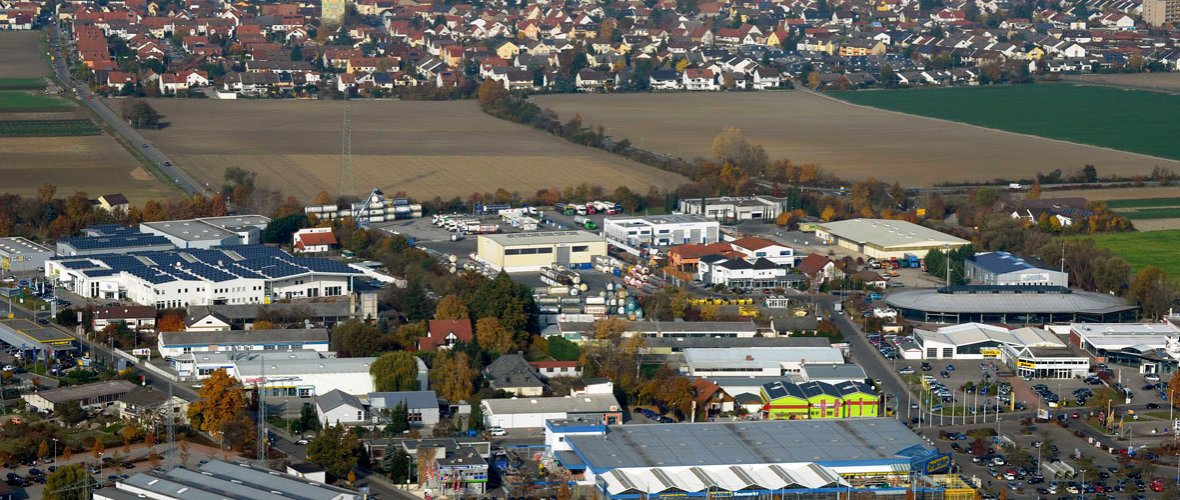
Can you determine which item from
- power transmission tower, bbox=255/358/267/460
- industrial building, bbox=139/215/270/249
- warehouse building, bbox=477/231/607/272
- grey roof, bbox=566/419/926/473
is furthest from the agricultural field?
power transmission tower, bbox=255/358/267/460

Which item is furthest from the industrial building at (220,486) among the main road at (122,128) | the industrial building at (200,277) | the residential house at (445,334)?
the main road at (122,128)

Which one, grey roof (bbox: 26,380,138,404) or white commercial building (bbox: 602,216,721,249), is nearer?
grey roof (bbox: 26,380,138,404)

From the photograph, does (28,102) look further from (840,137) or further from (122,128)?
(840,137)

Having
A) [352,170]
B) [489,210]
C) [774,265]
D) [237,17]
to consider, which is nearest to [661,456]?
[774,265]

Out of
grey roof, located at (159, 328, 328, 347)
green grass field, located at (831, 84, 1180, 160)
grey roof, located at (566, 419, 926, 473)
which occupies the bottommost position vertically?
grey roof, located at (566, 419, 926, 473)

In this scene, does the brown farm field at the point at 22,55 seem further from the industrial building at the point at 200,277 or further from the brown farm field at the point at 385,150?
the industrial building at the point at 200,277

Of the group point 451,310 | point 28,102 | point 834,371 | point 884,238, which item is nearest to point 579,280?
point 451,310

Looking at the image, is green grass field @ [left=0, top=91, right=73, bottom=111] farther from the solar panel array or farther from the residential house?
the residential house
